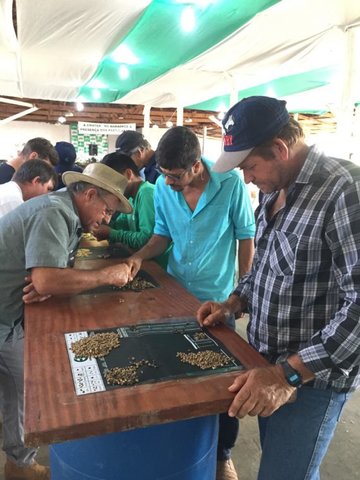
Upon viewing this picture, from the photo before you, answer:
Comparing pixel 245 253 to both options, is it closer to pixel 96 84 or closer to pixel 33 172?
pixel 33 172

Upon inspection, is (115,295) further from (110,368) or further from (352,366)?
(352,366)

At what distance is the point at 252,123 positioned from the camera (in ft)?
3.42

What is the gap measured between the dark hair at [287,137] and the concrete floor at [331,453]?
5.54 feet

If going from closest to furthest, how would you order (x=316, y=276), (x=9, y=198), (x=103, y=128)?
(x=316, y=276) → (x=9, y=198) → (x=103, y=128)

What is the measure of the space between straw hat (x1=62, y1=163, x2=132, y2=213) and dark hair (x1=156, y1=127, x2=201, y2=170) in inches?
9.6

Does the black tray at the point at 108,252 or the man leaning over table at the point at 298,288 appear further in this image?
the black tray at the point at 108,252

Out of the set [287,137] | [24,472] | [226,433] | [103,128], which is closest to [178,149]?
[287,137]

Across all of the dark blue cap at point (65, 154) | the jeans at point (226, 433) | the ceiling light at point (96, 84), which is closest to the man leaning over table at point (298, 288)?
the jeans at point (226, 433)

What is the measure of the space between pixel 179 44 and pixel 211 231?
2.06m

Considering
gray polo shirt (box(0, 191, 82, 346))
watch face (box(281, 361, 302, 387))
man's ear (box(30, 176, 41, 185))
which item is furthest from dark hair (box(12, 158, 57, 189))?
watch face (box(281, 361, 302, 387))

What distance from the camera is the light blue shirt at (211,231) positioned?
6.00 feet

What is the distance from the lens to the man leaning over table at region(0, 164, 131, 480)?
4.83 feet

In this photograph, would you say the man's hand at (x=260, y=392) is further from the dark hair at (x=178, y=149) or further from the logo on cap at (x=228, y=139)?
the dark hair at (x=178, y=149)

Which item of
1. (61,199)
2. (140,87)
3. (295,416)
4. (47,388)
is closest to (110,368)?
(47,388)
